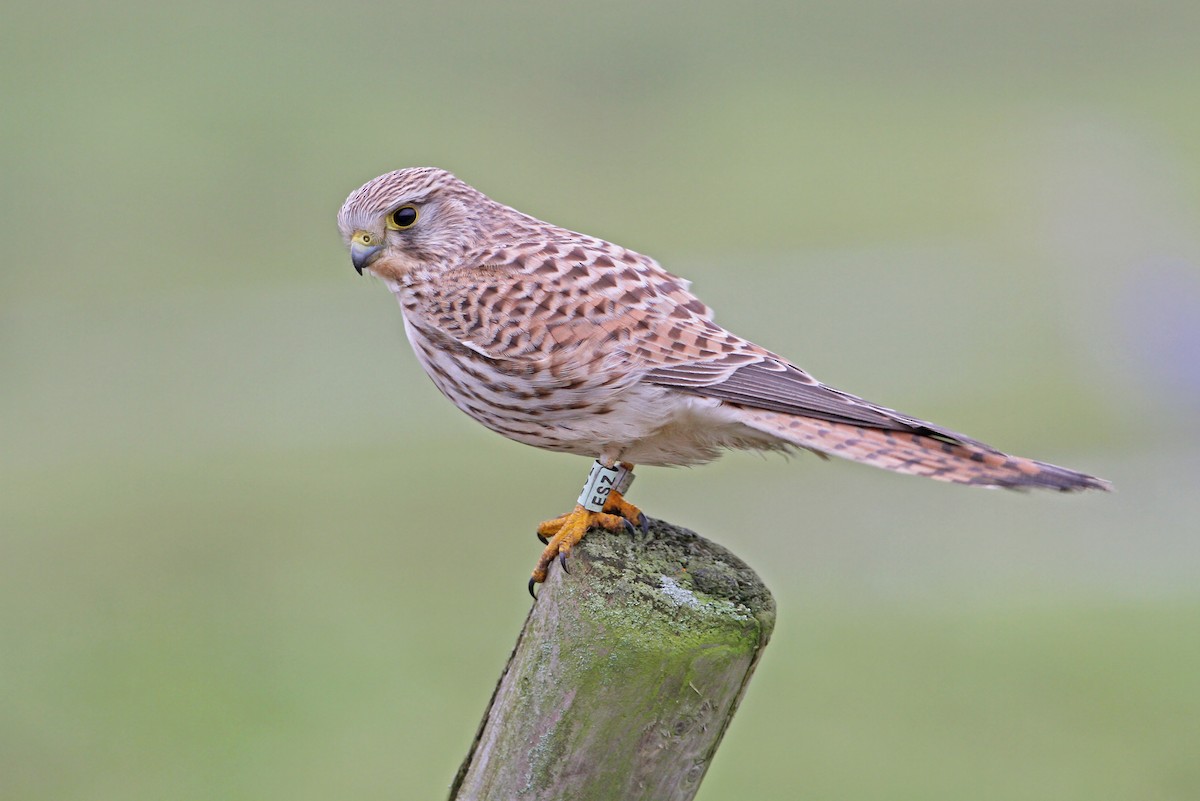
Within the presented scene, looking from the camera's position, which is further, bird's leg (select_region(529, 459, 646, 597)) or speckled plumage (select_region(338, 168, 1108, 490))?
speckled plumage (select_region(338, 168, 1108, 490))

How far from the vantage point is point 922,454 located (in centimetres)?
300

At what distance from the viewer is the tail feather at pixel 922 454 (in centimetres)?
274

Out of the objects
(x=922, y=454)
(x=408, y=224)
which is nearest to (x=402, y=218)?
(x=408, y=224)

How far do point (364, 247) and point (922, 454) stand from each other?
1.48 m

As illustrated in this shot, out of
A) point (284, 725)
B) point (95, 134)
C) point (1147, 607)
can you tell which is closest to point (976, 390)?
point (1147, 607)

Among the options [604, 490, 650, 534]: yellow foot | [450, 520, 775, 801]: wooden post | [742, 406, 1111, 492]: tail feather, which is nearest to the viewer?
[450, 520, 775, 801]: wooden post

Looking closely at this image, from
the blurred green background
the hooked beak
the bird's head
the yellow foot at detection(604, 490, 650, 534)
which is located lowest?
the blurred green background

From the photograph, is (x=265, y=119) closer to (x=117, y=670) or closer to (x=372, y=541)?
(x=372, y=541)

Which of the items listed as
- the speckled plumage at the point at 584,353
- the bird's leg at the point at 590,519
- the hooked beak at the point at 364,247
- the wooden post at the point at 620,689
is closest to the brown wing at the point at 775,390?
the speckled plumage at the point at 584,353

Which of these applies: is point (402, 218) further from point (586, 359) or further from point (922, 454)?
point (922, 454)

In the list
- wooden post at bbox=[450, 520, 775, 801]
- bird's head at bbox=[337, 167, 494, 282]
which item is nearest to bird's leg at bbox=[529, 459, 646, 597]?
wooden post at bbox=[450, 520, 775, 801]

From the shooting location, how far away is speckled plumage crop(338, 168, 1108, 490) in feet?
10.5

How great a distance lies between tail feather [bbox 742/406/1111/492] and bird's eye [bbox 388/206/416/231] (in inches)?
39.6

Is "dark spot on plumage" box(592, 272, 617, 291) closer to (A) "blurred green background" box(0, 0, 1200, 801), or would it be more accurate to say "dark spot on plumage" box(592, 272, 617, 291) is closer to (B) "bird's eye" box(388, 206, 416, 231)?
(B) "bird's eye" box(388, 206, 416, 231)
